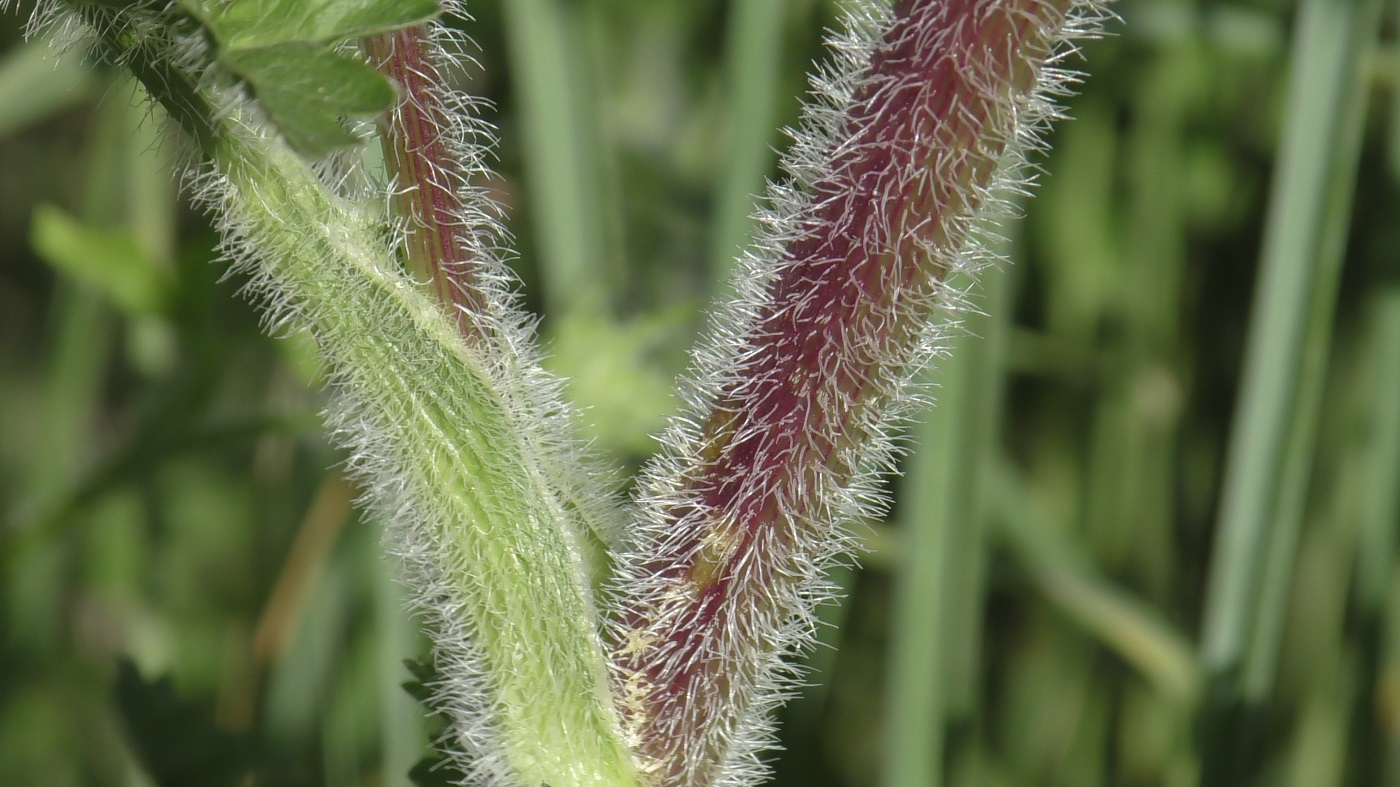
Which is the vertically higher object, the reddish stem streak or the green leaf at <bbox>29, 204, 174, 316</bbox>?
the green leaf at <bbox>29, 204, 174, 316</bbox>

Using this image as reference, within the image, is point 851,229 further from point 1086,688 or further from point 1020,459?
point 1020,459

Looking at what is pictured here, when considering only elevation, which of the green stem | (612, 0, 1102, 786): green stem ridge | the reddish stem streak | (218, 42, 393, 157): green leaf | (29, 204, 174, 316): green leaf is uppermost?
(29, 204, 174, 316): green leaf

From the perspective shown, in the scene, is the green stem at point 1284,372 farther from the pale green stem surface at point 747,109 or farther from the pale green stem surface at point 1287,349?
the pale green stem surface at point 747,109

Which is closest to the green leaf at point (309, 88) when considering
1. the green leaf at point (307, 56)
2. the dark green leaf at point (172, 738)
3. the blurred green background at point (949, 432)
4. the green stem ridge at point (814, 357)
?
the green leaf at point (307, 56)


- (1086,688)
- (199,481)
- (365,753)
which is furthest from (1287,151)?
(199,481)

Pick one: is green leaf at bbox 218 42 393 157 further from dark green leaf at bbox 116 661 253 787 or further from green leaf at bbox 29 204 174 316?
green leaf at bbox 29 204 174 316

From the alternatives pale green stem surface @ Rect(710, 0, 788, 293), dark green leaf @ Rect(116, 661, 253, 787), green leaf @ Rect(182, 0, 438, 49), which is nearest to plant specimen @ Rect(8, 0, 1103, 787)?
green leaf @ Rect(182, 0, 438, 49)

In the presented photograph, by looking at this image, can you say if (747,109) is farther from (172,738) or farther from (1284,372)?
(172,738)
